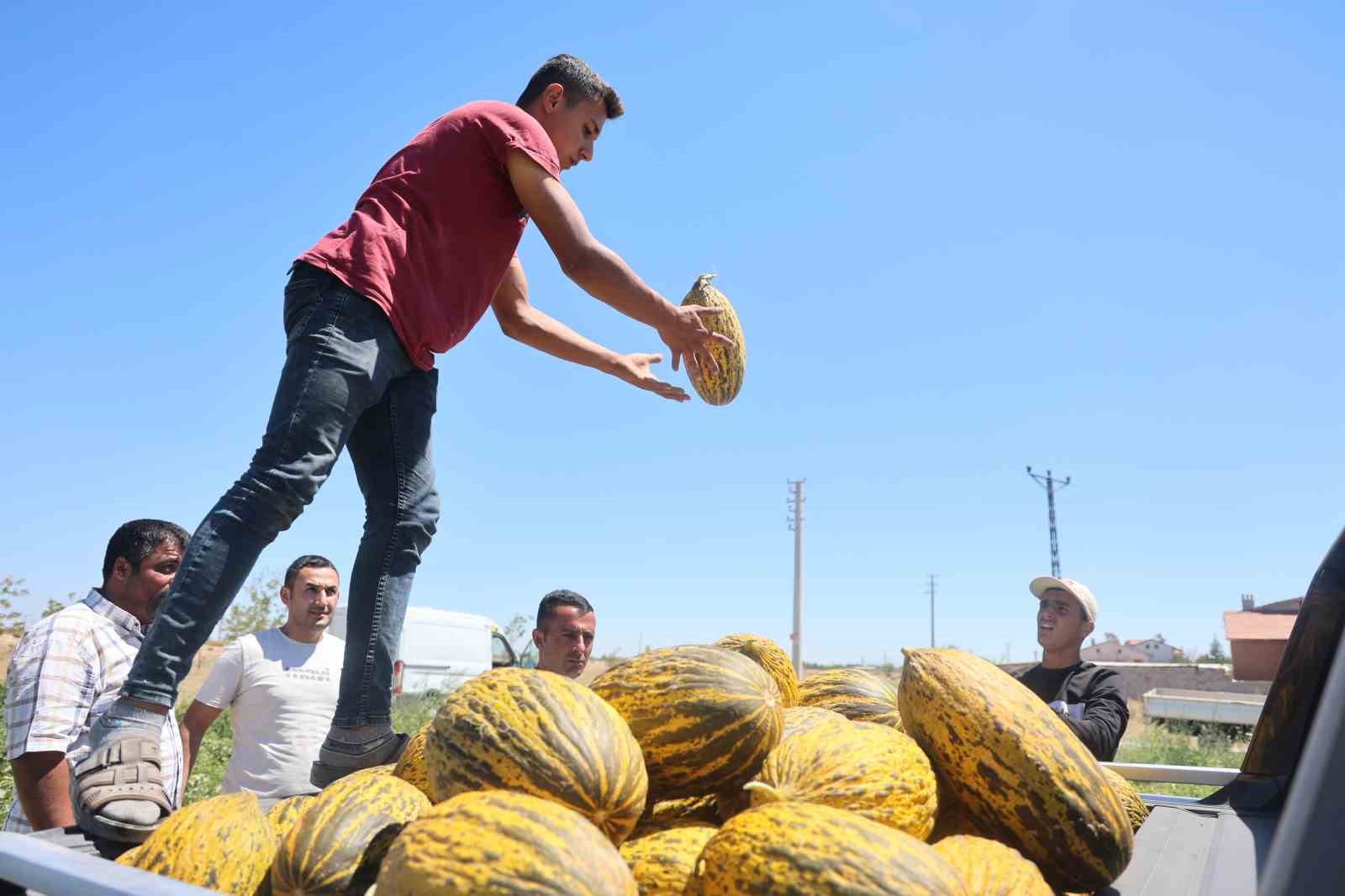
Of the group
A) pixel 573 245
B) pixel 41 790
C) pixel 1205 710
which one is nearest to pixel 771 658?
pixel 573 245

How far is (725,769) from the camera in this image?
2055 millimetres

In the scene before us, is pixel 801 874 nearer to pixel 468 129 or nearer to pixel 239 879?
pixel 239 879

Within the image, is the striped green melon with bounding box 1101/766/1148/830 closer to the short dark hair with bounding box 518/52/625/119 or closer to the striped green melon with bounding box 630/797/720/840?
the striped green melon with bounding box 630/797/720/840

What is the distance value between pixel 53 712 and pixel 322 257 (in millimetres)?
2918

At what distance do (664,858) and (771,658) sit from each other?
52.9 inches

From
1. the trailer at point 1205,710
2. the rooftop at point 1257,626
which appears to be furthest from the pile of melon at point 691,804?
the rooftop at point 1257,626

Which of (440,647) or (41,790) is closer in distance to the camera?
(41,790)

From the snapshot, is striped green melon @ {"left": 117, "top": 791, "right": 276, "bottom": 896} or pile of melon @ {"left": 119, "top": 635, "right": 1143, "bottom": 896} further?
striped green melon @ {"left": 117, "top": 791, "right": 276, "bottom": 896}

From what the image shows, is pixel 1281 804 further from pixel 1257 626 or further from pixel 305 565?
pixel 1257 626

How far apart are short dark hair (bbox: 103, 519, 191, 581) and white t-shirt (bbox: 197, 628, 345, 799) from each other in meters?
1.31

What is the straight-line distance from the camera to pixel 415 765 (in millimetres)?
2305

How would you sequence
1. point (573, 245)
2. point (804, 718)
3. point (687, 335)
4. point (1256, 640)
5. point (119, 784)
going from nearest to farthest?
point (119, 784) < point (804, 718) < point (573, 245) < point (687, 335) < point (1256, 640)

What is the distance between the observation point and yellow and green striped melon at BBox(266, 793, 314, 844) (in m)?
2.04

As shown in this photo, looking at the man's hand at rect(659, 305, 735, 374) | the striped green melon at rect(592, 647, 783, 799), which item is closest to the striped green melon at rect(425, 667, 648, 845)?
the striped green melon at rect(592, 647, 783, 799)
